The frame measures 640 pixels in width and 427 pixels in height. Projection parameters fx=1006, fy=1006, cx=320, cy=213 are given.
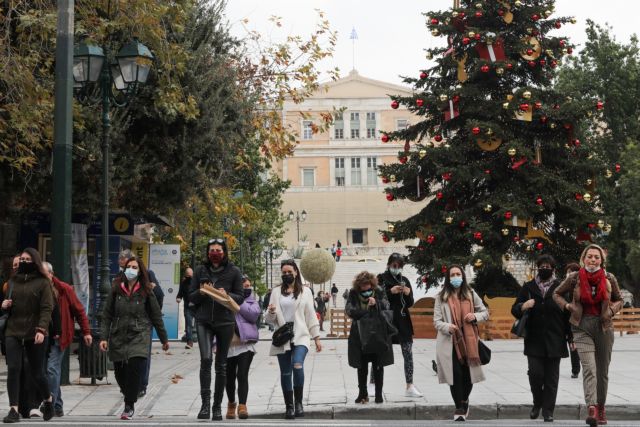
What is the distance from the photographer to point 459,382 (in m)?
10.4

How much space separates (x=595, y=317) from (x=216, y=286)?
12.6ft

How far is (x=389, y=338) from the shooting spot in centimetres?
1168

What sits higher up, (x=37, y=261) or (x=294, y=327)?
(x=37, y=261)

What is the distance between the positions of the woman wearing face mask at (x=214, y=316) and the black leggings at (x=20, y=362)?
61.8 inches

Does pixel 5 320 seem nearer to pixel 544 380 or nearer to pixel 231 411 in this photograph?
pixel 231 411

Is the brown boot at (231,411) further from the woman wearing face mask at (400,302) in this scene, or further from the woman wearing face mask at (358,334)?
the woman wearing face mask at (400,302)

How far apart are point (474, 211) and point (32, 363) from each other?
19605 mm

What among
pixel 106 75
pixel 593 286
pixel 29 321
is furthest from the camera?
pixel 106 75

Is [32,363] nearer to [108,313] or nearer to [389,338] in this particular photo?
[108,313]

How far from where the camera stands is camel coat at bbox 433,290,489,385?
34.4ft

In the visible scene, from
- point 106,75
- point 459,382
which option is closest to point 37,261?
point 459,382

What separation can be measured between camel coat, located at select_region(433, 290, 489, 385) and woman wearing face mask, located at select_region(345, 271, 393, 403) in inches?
38.9

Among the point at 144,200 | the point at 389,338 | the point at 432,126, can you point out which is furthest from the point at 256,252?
the point at 389,338

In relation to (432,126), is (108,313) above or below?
below
